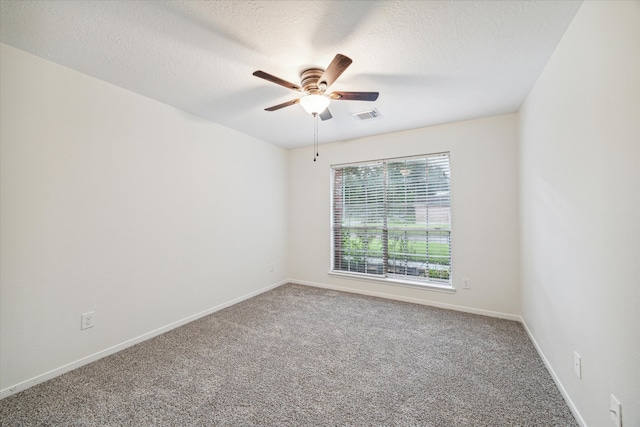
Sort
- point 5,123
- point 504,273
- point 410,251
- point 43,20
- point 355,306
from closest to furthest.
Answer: point 43,20 → point 5,123 → point 504,273 → point 355,306 → point 410,251

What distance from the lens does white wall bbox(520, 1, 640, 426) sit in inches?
40.4

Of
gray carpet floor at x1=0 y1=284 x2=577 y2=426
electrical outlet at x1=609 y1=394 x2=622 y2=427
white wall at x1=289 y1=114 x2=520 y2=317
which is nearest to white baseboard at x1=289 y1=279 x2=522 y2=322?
white wall at x1=289 y1=114 x2=520 y2=317

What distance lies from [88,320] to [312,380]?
1866 mm

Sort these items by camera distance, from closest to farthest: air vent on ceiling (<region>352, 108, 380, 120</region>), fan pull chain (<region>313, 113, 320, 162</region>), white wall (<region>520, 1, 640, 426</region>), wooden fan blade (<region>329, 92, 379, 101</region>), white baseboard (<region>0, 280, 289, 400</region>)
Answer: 1. white wall (<region>520, 1, 640, 426</region>)
2. white baseboard (<region>0, 280, 289, 400</region>)
3. wooden fan blade (<region>329, 92, 379, 101</region>)
4. air vent on ceiling (<region>352, 108, 380, 120</region>)
5. fan pull chain (<region>313, 113, 320, 162</region>)

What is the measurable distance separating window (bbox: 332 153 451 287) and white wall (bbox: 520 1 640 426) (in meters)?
1.33

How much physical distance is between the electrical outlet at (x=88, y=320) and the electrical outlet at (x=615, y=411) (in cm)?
330

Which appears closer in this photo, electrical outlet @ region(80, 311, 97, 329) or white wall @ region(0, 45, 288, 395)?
white wall @ region(0, 45, 288, 395)

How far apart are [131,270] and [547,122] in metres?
3.68

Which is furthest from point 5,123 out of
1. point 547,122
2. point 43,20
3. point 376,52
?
point 547,122

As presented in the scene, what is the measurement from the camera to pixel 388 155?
364 centimetres

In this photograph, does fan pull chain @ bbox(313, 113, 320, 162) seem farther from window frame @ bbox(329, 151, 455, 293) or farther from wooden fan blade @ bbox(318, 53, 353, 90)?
wooden fan blade @ bbox(318, 53, 353, 90)

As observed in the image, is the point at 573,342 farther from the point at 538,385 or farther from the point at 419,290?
the point at 419,290

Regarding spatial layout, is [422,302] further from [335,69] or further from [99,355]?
[99,355]

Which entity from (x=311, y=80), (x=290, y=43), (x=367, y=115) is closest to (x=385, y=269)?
(x=367, y=115)
